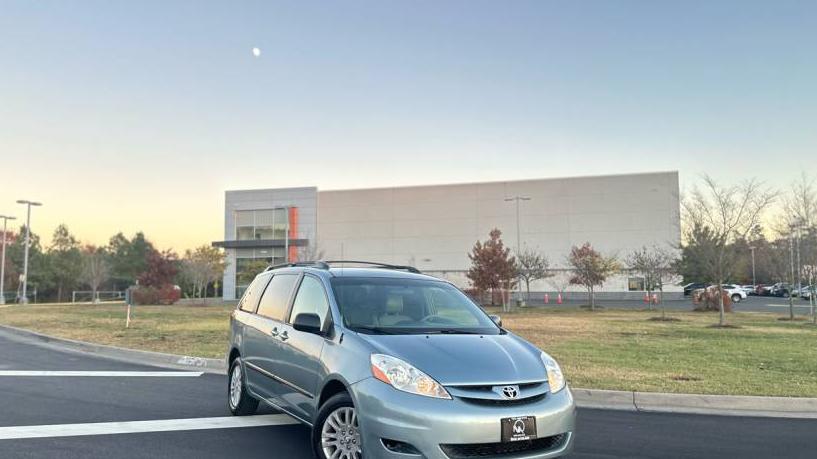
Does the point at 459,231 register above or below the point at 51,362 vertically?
above

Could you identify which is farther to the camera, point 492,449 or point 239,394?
point 239,394

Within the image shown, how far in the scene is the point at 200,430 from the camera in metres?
6.11

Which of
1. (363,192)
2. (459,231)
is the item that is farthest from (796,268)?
(363,192)

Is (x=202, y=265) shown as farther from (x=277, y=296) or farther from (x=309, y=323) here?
(x=309, y=323)

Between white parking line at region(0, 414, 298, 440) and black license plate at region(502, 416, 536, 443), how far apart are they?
129 inches

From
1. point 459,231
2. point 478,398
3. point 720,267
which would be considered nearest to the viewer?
point 478,398

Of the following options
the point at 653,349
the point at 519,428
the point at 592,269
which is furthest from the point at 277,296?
the point at 592,269

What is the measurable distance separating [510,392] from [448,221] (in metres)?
52.7

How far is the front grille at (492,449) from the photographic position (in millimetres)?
3861

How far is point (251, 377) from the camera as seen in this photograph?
20.7 feet

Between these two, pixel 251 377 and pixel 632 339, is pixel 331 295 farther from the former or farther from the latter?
pixel 632 339

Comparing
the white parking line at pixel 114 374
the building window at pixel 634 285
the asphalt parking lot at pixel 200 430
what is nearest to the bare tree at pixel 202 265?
the building window at pixel 634 285

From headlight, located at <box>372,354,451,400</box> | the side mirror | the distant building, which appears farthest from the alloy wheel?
the distant building

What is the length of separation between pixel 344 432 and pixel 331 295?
4.03ft
